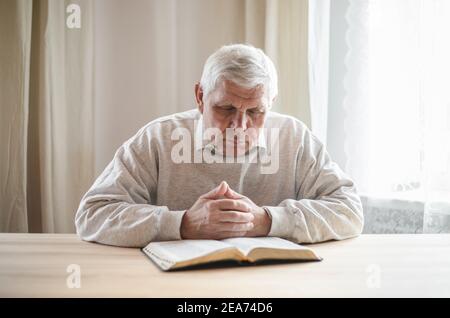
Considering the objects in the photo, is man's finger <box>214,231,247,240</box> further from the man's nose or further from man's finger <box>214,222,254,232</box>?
the man's nose

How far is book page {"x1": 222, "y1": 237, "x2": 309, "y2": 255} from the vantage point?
1167 millimetres

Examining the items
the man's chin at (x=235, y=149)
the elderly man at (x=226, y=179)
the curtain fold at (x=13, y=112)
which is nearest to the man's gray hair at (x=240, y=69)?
the elderly man at (x=226, y=179)

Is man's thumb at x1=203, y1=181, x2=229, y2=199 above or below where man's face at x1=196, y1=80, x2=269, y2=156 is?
below

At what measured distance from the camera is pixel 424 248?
54.2 inches

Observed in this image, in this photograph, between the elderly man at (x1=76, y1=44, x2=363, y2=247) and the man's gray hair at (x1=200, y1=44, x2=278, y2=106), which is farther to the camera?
the man's gray hair at (x1=200, y1=44, x2=278, y2=106)

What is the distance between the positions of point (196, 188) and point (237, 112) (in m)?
0.29

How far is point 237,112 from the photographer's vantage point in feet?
5.01

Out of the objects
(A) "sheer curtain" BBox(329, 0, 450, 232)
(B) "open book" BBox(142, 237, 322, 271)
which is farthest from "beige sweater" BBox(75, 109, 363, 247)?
(A) "sheer curtain" BBox(329, 0, 450, 232)

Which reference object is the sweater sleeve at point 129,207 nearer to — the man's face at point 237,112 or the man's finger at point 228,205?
the man's finger at point 228,205

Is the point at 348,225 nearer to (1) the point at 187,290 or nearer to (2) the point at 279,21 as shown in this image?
(1) the point at 187,290

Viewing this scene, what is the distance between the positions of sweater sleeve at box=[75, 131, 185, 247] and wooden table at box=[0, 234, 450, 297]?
1.7 inches

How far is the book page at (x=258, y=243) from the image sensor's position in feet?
3.83
